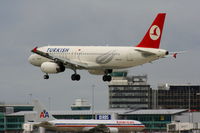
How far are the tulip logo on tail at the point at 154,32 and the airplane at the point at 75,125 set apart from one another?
42.8m

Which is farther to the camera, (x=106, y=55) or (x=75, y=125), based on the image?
(x=75, y=125)

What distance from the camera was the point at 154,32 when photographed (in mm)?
109625

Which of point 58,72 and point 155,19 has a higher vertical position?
point 155,19

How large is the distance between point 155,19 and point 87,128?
46.3 meters

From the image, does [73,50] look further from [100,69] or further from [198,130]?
[198,130]

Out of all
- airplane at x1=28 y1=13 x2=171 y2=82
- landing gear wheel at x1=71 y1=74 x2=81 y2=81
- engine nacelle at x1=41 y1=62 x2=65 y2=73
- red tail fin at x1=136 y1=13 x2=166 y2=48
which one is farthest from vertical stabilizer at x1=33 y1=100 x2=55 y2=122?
red tail fin at x1=136 y1=13 x2=166 y2=48

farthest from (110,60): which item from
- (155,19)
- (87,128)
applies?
(87,128)

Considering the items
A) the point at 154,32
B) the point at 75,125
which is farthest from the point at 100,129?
the point at 154,32

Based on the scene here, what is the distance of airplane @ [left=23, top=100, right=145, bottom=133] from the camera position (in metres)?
145

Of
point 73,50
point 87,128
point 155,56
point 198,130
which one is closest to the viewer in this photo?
point 155,56

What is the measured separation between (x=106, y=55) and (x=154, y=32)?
878 centimetres

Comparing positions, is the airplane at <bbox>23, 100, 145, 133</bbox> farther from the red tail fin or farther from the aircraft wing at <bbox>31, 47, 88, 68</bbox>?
the red tail fin

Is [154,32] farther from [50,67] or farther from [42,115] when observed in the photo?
[42,115]

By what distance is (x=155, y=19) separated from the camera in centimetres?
11038
